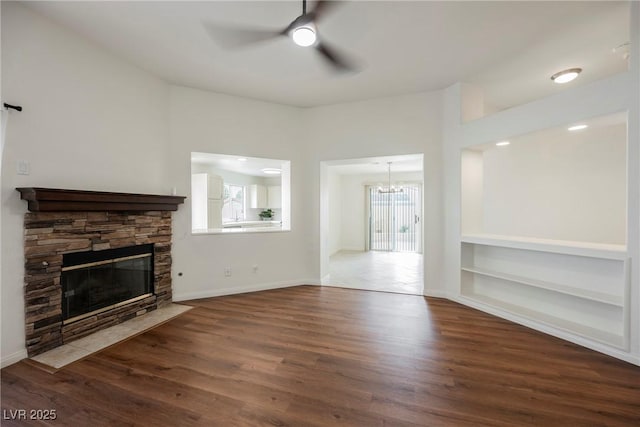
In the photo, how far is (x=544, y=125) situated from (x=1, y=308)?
215 inches

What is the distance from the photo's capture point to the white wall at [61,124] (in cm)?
228

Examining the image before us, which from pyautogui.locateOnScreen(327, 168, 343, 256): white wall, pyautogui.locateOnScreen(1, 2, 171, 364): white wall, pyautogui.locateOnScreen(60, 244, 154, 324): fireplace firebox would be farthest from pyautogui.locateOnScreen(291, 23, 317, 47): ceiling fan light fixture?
pyautogui.locateOnScreen(327, 168, 343, 256): white wall

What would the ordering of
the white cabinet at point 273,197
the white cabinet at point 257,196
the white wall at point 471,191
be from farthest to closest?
the white cabinet at point 273,197
the white cabinet at point 257,196
the white wall at point 471,191

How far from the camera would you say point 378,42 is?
2.85 metres

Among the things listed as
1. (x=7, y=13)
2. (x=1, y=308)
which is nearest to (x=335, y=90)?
(x=7, y=13)

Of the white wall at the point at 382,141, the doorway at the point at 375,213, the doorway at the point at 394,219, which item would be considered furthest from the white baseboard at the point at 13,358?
the doorway at the point at 394,219

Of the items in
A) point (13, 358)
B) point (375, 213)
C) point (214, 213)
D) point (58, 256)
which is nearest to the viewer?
point (13, 358)

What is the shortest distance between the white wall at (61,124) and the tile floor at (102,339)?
0.27 m

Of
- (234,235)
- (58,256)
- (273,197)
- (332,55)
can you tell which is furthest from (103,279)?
(273,197)

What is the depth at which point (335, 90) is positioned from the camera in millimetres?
4016

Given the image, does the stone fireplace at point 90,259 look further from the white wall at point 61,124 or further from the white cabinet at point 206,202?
the white cabinet at point 206,202

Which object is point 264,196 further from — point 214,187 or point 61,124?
point 61,124

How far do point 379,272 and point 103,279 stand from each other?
4726 millimetres

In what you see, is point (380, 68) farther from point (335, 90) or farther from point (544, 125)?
point (544, 125)
